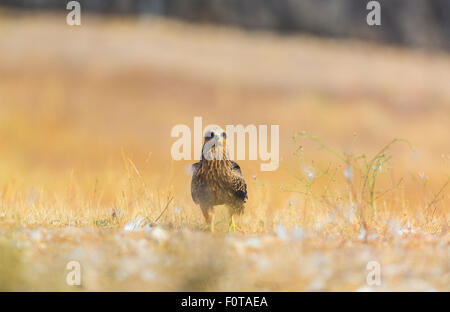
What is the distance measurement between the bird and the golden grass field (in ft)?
0.38

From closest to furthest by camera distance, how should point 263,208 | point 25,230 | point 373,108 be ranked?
point 25,230 < point 263,208 < point 373,108

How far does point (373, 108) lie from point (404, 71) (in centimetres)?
334

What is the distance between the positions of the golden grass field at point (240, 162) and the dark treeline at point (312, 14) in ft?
2.95

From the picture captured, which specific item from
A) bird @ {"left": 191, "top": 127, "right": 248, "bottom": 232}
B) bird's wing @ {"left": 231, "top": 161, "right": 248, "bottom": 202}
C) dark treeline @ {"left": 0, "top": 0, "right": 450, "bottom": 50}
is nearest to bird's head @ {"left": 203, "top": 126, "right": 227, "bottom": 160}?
bird @ {"left": 191, "top": 127, "right": 248, "bottom": 232}

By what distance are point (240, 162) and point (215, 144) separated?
9.16ft

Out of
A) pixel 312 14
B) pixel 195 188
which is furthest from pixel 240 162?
pixel 312 14

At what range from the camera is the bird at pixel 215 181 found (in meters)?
3.48

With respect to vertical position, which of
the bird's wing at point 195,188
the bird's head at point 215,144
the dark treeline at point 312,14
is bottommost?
the bird's wing at point 195,188

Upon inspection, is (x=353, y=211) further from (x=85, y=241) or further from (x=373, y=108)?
(x=373, y=108)

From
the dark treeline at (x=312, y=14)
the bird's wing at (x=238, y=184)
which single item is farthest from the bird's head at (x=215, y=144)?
the dark treeline at (x=312, y=14)

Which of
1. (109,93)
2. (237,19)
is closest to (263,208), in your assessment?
(109,93)

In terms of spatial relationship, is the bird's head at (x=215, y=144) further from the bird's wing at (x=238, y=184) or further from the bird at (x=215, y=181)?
the bird's wing at (x=238, y=184)
